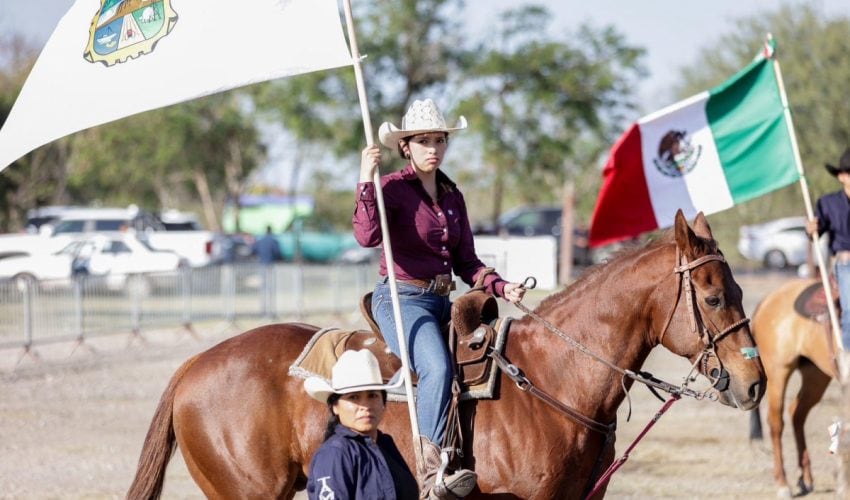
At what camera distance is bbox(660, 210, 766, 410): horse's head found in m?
5.49

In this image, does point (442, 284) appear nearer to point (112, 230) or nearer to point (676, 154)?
point (676, 154)

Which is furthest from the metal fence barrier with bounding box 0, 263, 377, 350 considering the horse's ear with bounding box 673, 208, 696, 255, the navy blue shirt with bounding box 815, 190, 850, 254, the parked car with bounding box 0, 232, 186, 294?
the horse's ear with bounding box 673, 208, 696, 255

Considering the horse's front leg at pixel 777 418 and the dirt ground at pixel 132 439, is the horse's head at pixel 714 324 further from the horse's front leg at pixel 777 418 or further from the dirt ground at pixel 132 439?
the horse's front leg at pixel 777 418

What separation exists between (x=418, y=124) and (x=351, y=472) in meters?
2.12

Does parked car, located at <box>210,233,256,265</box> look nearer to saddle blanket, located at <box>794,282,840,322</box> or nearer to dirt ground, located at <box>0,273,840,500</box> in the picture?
dirt ground, located at <box>0,273,840,500</box>

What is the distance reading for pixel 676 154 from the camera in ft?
31.0

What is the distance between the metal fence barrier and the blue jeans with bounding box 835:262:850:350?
13.1 metres

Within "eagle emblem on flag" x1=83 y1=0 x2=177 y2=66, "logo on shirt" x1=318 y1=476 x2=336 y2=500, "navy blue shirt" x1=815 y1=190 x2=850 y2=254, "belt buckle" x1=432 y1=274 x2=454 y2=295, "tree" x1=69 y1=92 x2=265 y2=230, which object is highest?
"tree" x1=69 y1=92 x2=265 y2=230

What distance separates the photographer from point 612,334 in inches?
228

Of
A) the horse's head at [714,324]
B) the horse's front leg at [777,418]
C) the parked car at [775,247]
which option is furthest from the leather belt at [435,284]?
the parked car at [775,247]

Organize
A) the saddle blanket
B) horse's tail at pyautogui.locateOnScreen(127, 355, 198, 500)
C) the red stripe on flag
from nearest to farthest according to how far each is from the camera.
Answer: horse's tail at pyautogui.locateOnScreen(127, 355, 198, 500) → the red stripe on flag → the saddle blanket

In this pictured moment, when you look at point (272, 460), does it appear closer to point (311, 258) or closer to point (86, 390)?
point (86, 390)

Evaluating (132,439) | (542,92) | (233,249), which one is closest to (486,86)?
(542,92)

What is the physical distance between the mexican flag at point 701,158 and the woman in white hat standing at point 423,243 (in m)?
3.29
